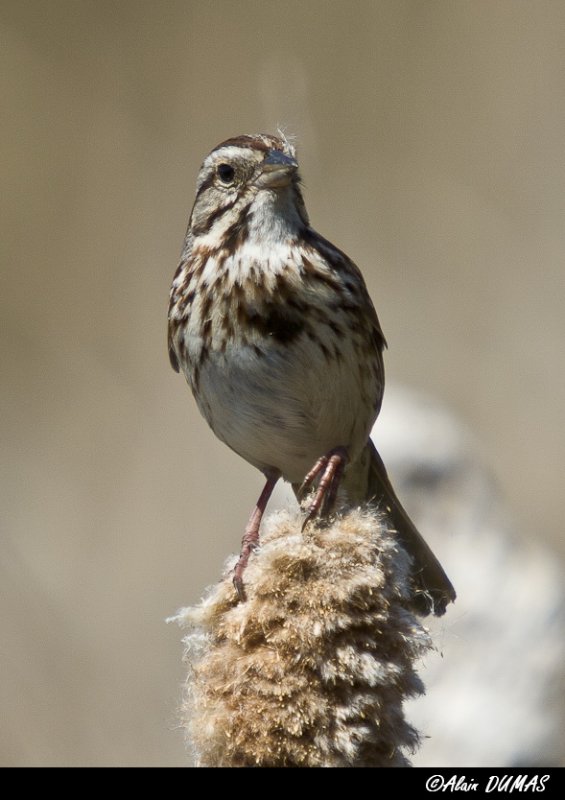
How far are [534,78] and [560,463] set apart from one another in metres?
1.77

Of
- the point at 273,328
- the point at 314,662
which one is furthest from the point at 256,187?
the point at 314,662

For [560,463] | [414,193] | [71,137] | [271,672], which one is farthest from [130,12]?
[271,672]

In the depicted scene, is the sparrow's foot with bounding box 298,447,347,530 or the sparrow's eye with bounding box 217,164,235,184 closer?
the sparrow's foot with bounding box 298,447,347,530

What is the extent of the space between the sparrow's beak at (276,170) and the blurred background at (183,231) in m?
1.96

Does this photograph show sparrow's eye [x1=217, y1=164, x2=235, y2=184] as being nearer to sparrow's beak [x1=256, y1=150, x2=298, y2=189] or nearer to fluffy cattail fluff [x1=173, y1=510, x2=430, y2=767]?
sparrow's beak [x1=256, y1=150, x2=298, y2=189]

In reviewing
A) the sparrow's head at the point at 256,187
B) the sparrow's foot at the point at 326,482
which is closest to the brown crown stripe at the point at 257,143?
the sparrow's head at the point at 256,187

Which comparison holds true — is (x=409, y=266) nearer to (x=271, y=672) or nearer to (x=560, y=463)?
(x=560, y=463)

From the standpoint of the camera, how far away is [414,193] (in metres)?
5.29

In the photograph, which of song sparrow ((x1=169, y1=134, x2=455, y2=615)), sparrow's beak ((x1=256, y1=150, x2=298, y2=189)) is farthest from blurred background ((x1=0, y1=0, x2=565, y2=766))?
sparrow's beak ((x1=256, y1=150, x2=298, y2=189))

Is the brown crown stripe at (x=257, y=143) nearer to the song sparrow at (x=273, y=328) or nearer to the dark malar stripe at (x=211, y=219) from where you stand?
the song sparrow at (x=273, y=328)

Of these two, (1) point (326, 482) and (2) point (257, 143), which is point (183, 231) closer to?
(2) point (257, 143)

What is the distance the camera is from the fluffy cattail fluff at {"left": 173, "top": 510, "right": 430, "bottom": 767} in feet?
6.41

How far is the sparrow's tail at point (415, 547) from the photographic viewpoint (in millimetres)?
2957
